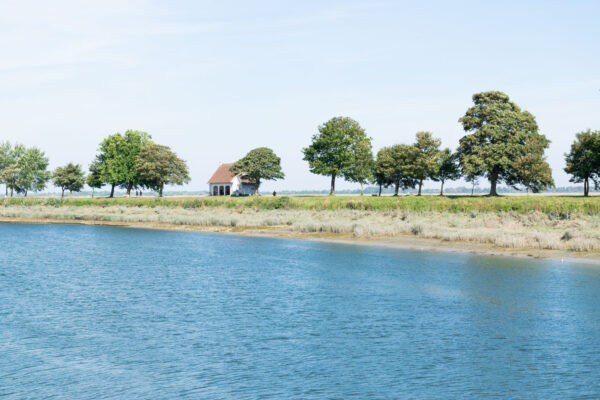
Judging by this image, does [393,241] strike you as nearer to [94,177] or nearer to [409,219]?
[409,219]

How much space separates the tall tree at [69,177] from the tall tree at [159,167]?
1753 cm

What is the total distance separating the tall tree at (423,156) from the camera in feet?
309

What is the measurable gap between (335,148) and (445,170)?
19.9m

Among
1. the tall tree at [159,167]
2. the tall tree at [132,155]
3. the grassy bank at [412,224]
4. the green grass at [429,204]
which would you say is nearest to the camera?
the grassy bank at [412,224]

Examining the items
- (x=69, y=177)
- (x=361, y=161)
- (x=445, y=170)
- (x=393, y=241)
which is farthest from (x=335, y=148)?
(x=69, y=177)

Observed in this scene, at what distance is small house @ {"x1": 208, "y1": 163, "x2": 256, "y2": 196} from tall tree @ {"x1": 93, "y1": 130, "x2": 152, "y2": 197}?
17.3 metres

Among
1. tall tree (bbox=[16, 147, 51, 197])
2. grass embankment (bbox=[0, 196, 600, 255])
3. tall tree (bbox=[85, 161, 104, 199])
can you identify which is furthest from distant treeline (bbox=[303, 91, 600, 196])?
tall tree (bbox=[16, 147, 51, 197])

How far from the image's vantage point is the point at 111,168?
4862 inches

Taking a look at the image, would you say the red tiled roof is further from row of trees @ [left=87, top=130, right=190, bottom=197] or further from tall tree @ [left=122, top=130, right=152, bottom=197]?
tall tree @ [left=122, top=130, right=152, bottom=197]

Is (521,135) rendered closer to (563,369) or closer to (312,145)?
(312,145)

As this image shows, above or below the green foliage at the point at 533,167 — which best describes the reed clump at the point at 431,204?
below

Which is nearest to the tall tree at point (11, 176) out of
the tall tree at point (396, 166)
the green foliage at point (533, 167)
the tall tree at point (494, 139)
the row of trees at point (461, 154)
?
the row of trees at point (461, 154)

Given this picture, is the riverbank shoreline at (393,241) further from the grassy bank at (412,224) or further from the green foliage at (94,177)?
the green foliage at (94,177)

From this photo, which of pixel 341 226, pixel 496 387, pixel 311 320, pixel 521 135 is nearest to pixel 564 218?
pixel 341 226
